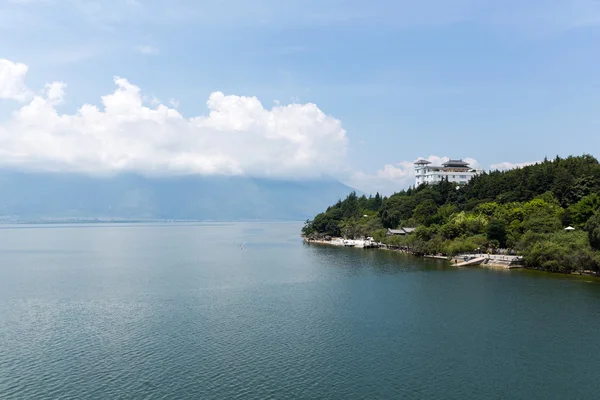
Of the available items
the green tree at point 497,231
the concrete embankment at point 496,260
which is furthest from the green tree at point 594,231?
the green tree at point 497,231

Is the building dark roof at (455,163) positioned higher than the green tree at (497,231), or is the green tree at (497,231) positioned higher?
the building dark roof at (455,163)

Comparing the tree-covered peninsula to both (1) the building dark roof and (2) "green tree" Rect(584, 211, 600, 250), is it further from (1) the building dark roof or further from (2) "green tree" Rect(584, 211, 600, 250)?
(1) the building dark roof

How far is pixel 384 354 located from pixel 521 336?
26.5 ft

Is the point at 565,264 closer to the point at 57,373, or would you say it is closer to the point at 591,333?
the point at 591,333

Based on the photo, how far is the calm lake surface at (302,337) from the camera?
18.3 m

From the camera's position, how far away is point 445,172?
102 meters

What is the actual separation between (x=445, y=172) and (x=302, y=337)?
85178 mm

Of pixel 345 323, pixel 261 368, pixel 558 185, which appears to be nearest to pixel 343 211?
pixel 558 185

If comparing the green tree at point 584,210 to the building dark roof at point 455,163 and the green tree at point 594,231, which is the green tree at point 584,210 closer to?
the green tree at point 594,231

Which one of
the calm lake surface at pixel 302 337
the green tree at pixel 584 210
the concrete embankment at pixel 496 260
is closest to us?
the calm lake surface at pixel 302 337

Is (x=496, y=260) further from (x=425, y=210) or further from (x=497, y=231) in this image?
(x=425, y=210)

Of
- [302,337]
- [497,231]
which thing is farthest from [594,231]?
[302,337]

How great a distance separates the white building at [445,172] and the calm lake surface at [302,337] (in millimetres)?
59957

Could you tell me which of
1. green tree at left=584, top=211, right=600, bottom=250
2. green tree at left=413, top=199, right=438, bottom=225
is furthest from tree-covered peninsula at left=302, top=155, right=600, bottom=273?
green tree at left=413, top=199, right=438, bottom=225
